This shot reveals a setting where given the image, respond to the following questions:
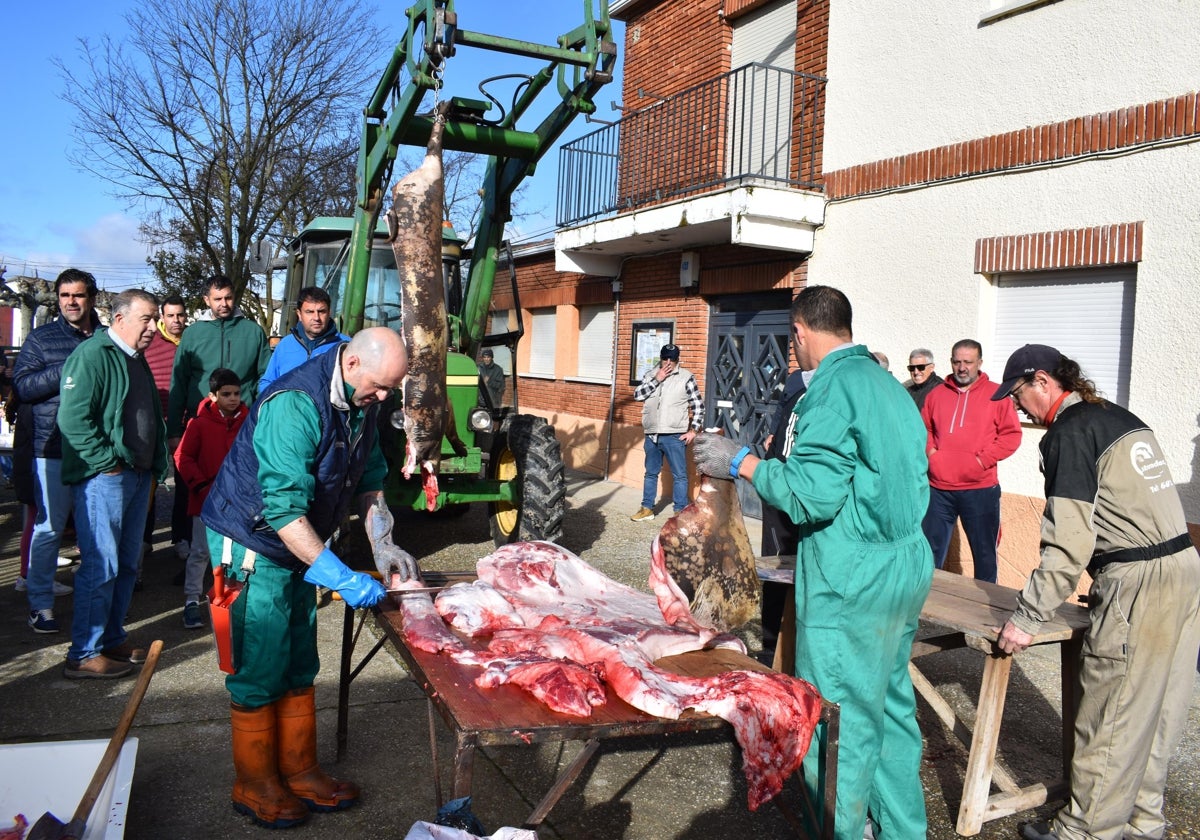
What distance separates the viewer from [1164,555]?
10.1 feet

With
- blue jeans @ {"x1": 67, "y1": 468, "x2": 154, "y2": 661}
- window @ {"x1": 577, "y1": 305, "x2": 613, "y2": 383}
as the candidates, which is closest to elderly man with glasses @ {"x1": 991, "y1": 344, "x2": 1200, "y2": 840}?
blue jeans @ {"x1": 67, "y1": 468, "x2": 154, "y2": 661}

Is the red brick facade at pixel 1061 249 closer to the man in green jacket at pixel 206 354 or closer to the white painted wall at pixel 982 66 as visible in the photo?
the white painted wall at pixel 982 66

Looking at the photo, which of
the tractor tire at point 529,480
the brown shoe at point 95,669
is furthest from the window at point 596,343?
the brown shoe at point 95,669

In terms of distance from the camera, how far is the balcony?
8695mm

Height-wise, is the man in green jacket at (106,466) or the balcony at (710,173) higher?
the balcony at (710,173)

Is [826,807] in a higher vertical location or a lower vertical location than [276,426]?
lower

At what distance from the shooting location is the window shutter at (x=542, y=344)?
15188 millimetres

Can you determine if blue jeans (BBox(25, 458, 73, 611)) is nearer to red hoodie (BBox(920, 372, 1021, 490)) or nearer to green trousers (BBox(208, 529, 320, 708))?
green trousers (BBox(208, 529, 320, 708))

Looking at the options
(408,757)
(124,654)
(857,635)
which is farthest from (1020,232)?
(124,654)

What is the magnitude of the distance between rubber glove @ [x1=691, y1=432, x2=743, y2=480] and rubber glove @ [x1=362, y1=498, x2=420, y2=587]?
1085 millimetres

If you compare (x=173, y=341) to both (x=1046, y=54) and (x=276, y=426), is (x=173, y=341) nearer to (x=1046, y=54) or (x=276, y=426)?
(x=276, y=426)

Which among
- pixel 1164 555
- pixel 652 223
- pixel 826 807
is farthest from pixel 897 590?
pixel 652 223

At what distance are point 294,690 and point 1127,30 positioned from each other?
6.80 m

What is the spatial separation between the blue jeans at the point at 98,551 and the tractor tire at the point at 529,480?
9.46 ft
